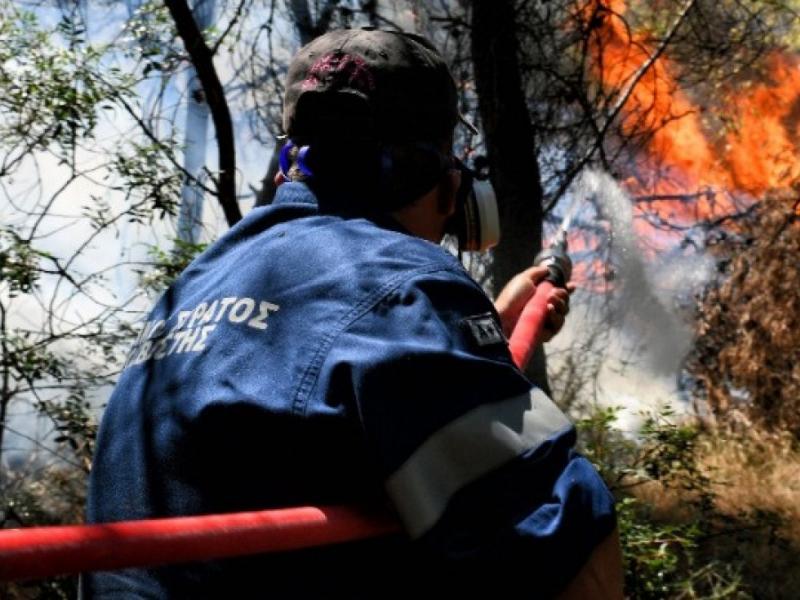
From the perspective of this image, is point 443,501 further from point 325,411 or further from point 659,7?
point 659,7

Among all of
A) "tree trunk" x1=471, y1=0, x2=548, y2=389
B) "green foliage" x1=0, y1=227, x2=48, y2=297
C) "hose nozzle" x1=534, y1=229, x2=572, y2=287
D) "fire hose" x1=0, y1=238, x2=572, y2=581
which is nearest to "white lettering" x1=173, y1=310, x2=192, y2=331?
"fire hose" x1=0, y1=238, x2=572, y2=581

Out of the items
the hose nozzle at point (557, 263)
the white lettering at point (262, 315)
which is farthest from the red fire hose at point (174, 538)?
the hose nozzle at point (557, 263)

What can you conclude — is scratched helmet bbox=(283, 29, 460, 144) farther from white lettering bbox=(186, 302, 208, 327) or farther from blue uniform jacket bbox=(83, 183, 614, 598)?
white lettering bbox=(186, 302, 208, 327)

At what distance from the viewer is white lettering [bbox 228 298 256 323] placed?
5.35 ft

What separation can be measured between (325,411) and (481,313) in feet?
0.94

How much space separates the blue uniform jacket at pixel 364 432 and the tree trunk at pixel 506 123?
406 centimetres

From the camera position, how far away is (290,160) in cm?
194

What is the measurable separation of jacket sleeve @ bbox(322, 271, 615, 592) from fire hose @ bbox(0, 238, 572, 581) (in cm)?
9

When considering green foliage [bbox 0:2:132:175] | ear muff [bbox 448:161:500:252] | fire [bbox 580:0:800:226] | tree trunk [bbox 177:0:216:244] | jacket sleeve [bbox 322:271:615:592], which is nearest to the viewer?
jacket sleeve [bbox 322:271:615:592]

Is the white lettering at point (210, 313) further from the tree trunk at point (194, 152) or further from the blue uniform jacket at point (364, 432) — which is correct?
the tree trunk at point (194, 152)

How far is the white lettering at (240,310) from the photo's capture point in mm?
1630

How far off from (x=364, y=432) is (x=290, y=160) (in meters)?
0.64

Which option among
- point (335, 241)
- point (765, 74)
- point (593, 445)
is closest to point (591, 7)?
point (593, 445)

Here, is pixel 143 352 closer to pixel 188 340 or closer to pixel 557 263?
pixel 188 340
